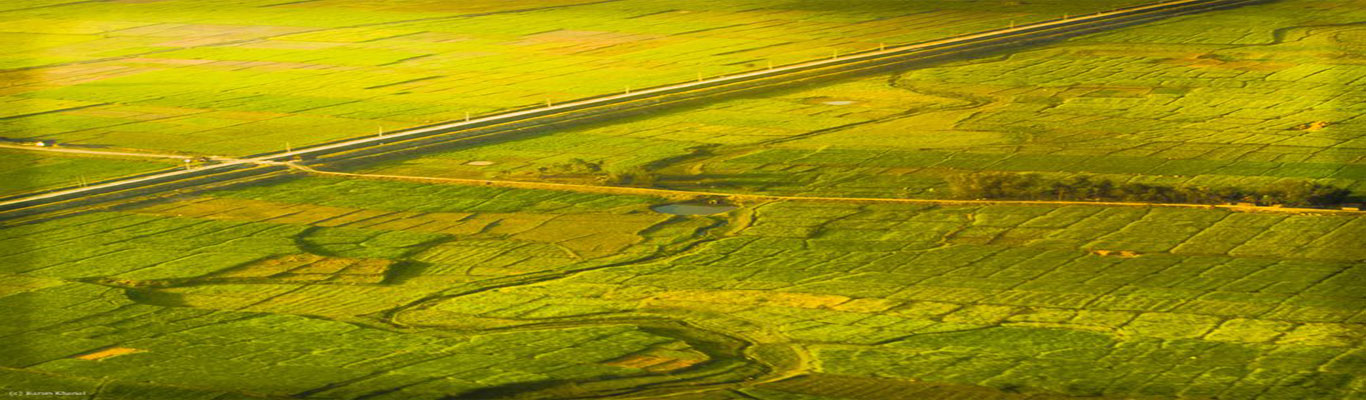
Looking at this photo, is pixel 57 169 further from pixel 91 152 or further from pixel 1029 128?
pixel 1029 128

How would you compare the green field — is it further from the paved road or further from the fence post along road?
the paved road

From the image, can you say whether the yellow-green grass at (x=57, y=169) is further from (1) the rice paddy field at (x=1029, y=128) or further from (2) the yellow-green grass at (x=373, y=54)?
(1) the rice paddy field at (x=1029, y=128)

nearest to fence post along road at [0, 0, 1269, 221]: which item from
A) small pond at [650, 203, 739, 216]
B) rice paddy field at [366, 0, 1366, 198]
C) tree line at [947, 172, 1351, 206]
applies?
rice paddy field at [366, 0, 1366, 198]

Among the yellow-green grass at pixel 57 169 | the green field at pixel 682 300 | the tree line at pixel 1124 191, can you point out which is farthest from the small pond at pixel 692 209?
the yellow-green grass at pixel 57 169

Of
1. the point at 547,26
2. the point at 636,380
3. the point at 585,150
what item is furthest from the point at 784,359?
the point at 547,26

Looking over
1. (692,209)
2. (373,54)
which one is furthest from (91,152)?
(373,54)
